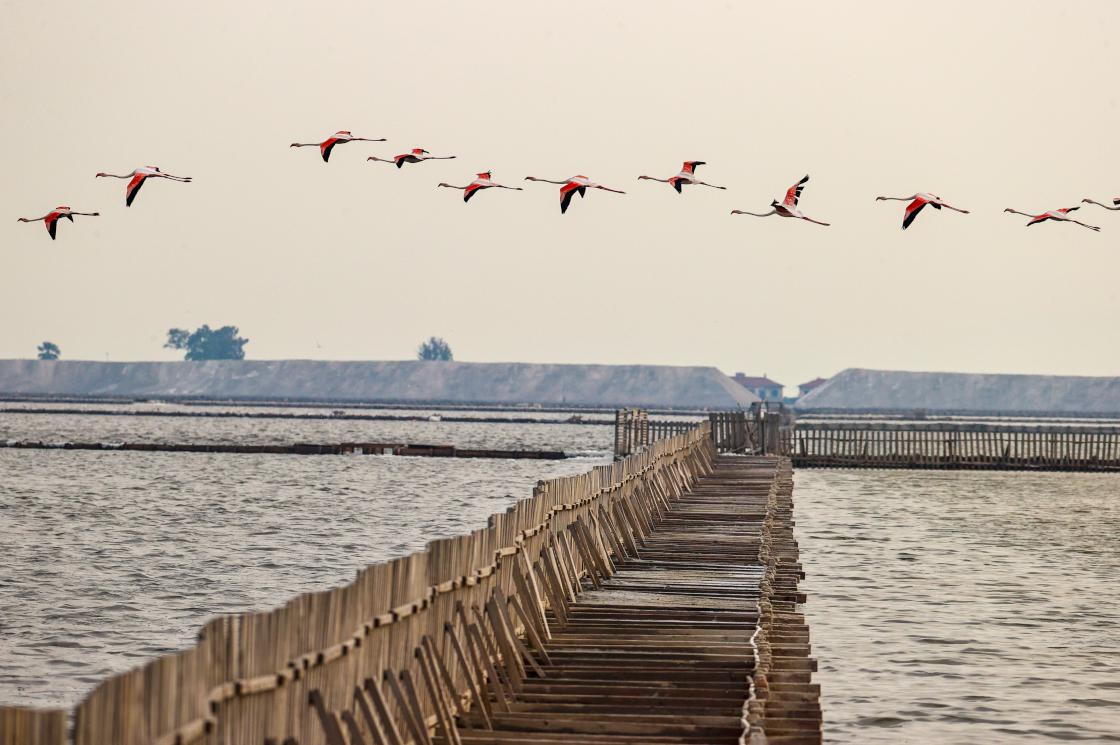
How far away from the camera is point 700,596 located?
18938 mm

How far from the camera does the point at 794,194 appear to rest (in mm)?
20484

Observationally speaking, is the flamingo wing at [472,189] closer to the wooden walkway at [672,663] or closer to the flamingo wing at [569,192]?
the flamingo wing at [569,192]

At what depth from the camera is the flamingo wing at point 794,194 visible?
19927 millimetres

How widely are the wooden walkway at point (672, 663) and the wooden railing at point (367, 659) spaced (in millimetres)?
351

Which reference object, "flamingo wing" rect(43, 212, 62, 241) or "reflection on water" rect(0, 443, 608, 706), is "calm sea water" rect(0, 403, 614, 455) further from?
"flamingo wing" rect(43, 212, 62, 241)

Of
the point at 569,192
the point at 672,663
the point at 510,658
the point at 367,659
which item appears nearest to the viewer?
the point at 367,659

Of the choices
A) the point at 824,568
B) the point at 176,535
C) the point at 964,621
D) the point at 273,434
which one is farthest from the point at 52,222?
the point at 273,434

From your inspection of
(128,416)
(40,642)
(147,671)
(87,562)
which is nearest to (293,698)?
(147,671)

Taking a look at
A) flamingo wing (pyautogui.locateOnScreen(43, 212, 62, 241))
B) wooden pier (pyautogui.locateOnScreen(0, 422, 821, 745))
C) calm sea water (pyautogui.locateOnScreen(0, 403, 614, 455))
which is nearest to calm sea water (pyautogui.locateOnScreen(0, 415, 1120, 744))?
wooden pier (pyautogui.locateOnScreen(0, 422, 821, 745))

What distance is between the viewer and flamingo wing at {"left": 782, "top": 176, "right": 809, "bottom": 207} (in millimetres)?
19927

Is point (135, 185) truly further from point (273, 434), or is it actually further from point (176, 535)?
point (273, 434)

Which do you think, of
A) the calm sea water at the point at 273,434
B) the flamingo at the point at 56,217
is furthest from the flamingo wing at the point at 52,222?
the calm sea water at the point at 273,434

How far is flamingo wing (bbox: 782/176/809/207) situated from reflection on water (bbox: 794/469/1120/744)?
17.6ft

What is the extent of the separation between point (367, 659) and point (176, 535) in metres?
31.7
